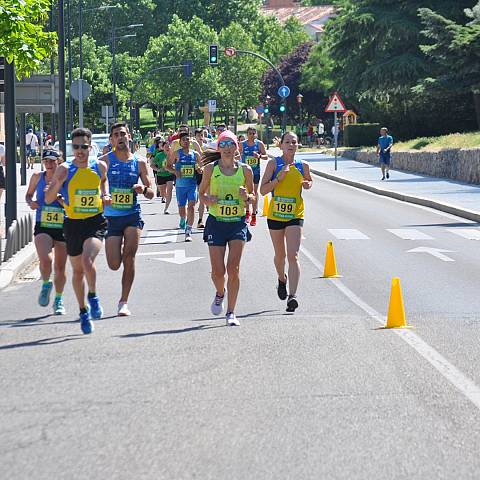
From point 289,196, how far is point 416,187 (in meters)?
27.7

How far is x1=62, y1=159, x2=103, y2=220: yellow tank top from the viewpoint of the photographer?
12.2 m

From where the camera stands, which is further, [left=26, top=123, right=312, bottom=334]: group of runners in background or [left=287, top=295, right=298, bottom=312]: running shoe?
[left=287, top=295, right=298, bottom=312]: running shoe

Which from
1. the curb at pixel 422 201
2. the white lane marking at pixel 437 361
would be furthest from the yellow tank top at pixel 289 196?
the curb at pixel 422 201

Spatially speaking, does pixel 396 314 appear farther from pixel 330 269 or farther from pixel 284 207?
pixel 330 269

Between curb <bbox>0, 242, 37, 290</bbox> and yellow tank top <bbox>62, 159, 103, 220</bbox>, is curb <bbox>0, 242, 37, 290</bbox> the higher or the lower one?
the lower one

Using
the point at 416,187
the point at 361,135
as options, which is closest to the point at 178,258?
the point at 416,187

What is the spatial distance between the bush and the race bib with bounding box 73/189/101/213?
66605mm

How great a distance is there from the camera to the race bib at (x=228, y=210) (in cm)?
1254

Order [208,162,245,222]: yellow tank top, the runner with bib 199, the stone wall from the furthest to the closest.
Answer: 1. the stone wall
2. the runner with bib 199
3. [208,162,245,222]: yellow tank top

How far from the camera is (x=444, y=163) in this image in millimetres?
46594

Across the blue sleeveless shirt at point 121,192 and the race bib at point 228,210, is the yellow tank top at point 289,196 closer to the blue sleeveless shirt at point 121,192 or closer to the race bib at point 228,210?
the race bib at point 228,210

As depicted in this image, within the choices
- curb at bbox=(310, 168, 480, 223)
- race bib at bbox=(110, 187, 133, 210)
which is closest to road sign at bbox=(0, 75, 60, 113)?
curb at bbox=(310, 168, 480, 223)

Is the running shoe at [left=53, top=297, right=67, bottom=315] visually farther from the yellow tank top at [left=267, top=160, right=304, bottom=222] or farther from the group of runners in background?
the yellow tank top at [left=267, top=160, right=304, bottom=222]

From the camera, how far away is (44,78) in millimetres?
33031
